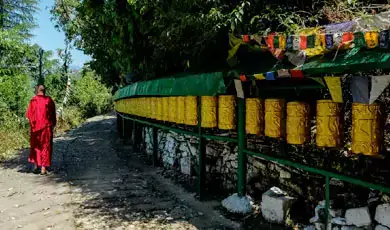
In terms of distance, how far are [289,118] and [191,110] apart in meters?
2.32

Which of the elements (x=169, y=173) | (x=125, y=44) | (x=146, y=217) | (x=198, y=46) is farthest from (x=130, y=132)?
(x=146, y=217)

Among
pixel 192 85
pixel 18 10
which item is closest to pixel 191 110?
pixel 192 85

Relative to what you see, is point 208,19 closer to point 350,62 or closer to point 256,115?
point 256,115

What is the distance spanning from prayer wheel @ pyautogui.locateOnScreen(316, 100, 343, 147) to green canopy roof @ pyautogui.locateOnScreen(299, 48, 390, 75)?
349 mm

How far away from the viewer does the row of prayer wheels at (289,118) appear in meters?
3.49

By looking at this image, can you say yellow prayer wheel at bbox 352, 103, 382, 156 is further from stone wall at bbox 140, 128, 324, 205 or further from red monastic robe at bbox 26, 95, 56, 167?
red monastic robe at bbox 26, 95, 56, 167

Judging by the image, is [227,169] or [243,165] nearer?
[243,165]

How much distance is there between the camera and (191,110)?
6426 millimetres

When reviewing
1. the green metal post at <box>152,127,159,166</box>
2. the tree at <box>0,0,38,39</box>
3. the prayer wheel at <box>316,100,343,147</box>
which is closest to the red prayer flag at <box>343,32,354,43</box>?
the prayer wheel at <box>316,100,343,147</box>

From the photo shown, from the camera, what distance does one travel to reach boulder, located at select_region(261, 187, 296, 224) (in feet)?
15.6

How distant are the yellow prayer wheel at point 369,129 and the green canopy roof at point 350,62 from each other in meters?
0.36

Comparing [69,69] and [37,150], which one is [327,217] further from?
[69,69]

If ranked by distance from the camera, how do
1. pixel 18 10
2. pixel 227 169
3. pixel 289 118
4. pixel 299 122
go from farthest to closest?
pixel 18 10
pixel 227 169
pixel 289 118
pixel 299 122

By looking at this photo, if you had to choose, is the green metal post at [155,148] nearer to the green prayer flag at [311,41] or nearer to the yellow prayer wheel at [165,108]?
the yellow prayer wheel at [165,108]
